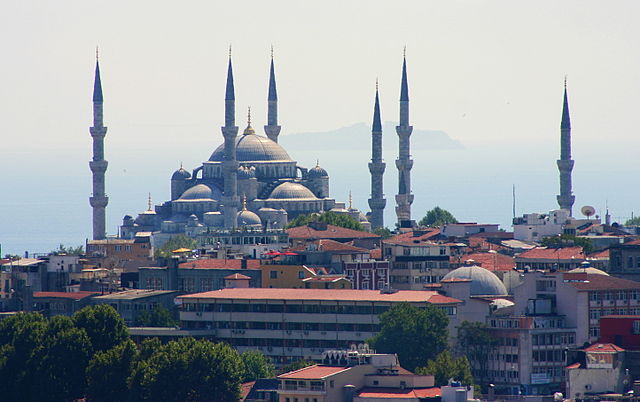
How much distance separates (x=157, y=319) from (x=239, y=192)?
85180 mm

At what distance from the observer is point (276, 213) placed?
18000 cm

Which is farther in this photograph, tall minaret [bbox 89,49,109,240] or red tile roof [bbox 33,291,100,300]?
tall minaret [bbox 89,49,109,240]

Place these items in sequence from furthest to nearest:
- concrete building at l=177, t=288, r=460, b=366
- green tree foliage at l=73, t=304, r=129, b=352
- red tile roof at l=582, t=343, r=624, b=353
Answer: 1. concrete building at l=177, t=288, r=460, b=366
2. green tree foliage at l=73, t=304, r=129, b=352
3. red tile roof at l=582, t=343, r=624, b=353

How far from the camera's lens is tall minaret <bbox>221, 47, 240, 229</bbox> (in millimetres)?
176875

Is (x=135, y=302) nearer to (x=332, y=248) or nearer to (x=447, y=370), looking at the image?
Answer: (x=332, y=248)

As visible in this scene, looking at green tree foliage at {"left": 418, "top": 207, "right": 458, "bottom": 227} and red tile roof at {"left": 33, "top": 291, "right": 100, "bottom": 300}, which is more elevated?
green tree foliage at {"left": 418, "top": 207, "right": 458, "bottom": 227}

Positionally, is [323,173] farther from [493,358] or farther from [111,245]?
[493,358]

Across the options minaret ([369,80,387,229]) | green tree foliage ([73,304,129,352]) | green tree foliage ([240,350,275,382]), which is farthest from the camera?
minaret ([369,80,387,229])

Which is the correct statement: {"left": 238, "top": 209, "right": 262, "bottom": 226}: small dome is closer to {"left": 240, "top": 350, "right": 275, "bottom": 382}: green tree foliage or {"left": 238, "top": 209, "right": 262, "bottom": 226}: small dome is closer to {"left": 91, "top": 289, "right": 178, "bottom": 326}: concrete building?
{"left": 91, "top": 289, "right": 178, "bottom": 326}: concrete building

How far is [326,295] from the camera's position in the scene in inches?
3868

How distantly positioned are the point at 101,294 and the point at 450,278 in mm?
17162

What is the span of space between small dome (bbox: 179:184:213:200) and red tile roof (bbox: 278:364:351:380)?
354 ft

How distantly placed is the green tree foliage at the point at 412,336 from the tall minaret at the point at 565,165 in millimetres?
81938

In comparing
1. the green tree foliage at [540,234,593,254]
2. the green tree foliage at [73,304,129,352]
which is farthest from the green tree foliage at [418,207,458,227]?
the green tree foliage at [73,304,129,352]
